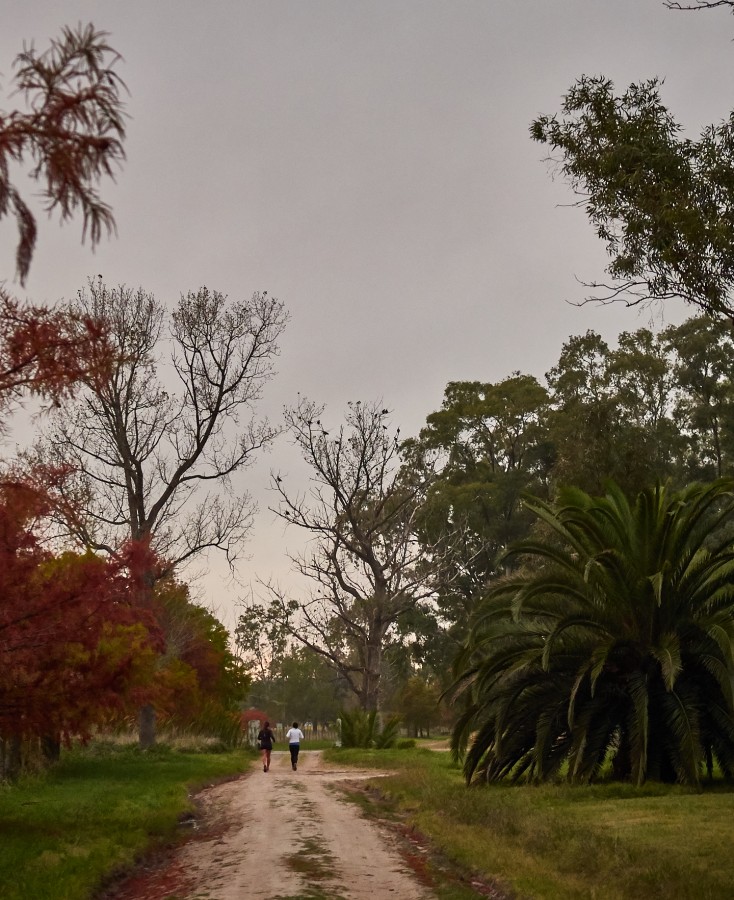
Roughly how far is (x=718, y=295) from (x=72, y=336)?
6.83m

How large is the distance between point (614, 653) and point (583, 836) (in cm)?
684

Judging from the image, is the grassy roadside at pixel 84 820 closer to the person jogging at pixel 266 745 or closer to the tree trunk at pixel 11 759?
the tree trunk at pixel 11 759

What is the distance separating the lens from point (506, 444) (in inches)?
1988

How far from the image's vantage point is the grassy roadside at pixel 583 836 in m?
8.54

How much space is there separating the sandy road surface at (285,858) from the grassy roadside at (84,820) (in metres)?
0.55

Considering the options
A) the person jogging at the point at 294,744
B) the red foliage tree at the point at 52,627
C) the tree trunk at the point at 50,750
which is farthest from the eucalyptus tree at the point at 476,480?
the red foliage tree at the point at 52,627

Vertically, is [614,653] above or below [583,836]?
above

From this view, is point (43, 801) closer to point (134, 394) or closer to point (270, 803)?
point (270, 803)

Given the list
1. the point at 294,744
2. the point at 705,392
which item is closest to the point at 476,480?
the point at 705,392

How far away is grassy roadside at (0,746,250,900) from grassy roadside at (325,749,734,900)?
11.6 ft

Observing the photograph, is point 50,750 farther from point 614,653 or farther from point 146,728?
point 614,653

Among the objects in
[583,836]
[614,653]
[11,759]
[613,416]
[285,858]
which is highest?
[613,416]

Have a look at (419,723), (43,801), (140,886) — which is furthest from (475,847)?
(419,723)

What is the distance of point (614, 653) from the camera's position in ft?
55.9
